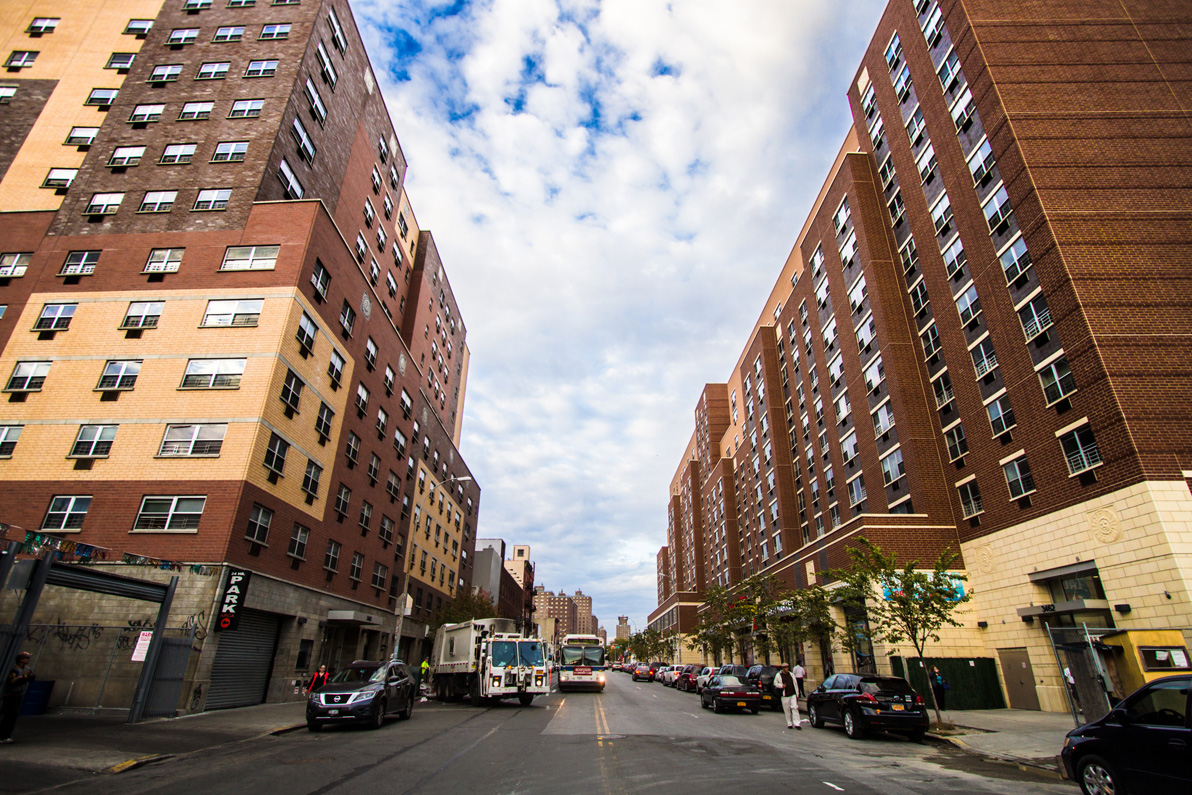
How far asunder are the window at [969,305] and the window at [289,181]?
34.6 m

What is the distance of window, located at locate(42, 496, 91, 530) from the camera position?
2105cm

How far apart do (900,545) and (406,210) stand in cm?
4267

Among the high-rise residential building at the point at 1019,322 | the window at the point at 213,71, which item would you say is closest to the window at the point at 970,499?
the high-rise residential building at the point at 1019,322

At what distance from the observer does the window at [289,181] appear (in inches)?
1138

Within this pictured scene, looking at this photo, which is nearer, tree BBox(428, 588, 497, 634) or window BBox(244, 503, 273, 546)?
window BBox(244, 503, 273, 546)

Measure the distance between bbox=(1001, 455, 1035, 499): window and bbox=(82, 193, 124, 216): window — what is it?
43293 millimetres

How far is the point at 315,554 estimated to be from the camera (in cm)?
2745

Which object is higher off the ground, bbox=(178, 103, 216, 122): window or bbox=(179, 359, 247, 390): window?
bbox=(178, 103, 216, 122): window

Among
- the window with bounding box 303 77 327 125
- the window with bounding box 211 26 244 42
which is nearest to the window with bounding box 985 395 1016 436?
the window with bounding box 303 77 327 125

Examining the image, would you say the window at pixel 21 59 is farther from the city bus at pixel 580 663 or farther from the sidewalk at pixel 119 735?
the city bus at pixel 580 663

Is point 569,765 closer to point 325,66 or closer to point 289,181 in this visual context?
point 289,181

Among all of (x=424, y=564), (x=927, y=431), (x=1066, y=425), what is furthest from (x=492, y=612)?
(x=1066, y=425)

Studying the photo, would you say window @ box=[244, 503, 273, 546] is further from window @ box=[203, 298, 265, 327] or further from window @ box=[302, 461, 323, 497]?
window @ box=[203, 298, 265, 327]

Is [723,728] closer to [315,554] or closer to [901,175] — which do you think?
[315,554]
